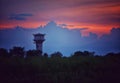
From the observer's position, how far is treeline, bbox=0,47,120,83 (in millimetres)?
7723

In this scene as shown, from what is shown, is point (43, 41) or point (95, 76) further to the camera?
point (43, 41)

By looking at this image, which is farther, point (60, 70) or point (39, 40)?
point (39, 40)

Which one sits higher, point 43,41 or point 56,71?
point 43,41

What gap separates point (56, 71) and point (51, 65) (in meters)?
0.29

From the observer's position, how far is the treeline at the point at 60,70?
7.72m

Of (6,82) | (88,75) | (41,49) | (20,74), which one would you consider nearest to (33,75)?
(20,74)

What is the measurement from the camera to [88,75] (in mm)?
8094

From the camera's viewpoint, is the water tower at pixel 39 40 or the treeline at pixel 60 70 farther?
the water tower at pixel 39 40

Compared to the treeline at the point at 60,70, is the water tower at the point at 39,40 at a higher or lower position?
higher

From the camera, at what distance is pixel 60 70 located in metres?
8.61

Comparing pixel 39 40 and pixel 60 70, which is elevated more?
pixel 39 40

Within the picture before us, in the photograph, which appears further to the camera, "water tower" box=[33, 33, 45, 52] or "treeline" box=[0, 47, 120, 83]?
"water tower" box=[33, 33, 45, 52]

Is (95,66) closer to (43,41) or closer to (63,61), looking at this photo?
(63,61)

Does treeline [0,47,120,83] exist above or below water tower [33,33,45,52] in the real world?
below
